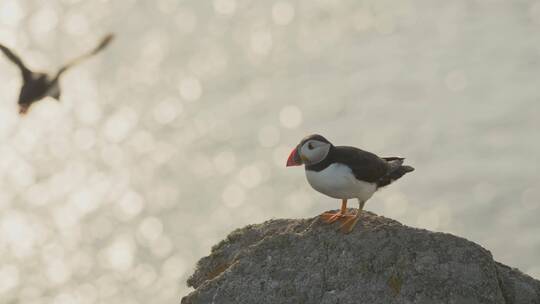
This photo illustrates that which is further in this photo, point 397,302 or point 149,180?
point 149,180

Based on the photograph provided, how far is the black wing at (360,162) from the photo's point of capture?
1424cm

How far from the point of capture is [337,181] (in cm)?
1405

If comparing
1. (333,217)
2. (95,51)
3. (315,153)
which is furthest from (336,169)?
(95,51)

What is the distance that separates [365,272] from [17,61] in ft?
15.8

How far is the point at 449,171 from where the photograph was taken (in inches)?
1961

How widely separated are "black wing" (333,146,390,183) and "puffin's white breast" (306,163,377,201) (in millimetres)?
81

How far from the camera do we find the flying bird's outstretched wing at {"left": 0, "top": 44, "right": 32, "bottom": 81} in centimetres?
1356

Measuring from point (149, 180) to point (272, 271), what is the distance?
39052 millimetres

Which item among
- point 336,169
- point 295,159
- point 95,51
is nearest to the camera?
point 95,51

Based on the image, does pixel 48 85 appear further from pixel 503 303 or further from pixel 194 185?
pixel 194 185

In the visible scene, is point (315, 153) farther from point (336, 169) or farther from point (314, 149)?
point (336, 169)

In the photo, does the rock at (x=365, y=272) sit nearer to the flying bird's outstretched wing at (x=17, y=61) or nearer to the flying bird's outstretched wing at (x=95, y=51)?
the flying bird's outstretched wing at (x=95, y=51)

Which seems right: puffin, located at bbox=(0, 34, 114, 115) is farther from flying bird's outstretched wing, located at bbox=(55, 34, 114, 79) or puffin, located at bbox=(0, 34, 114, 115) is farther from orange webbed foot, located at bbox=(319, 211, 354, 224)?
orange webbed foot, located at bbox=(319, 211, 354, 224)

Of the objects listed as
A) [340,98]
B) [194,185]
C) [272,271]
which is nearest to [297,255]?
[272,271]
